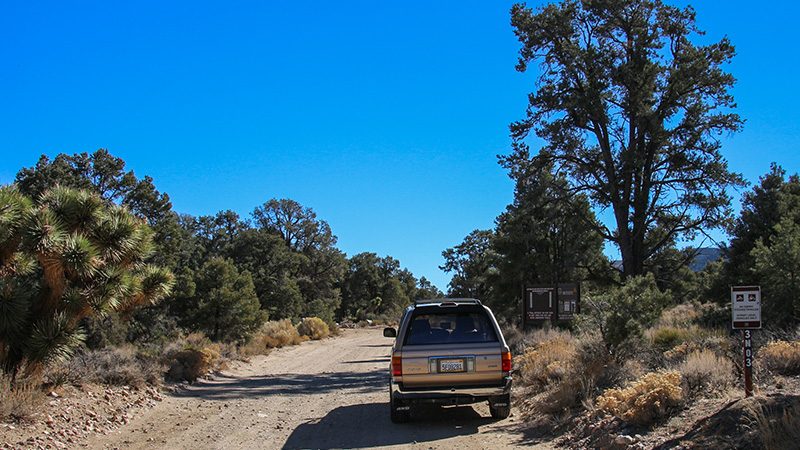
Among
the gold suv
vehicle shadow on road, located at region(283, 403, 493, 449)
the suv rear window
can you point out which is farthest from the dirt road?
the suv rear window

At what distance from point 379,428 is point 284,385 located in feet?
25.6

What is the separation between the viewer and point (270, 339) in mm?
31125

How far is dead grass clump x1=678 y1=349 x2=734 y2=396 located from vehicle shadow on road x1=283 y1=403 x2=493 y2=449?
3.16m

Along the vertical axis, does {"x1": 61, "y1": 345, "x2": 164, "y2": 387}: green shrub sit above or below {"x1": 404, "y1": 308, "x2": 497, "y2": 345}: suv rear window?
below

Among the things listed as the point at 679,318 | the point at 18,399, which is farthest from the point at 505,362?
the point at 679,318

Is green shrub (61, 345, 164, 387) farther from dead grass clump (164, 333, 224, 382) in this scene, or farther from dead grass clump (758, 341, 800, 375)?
dead grass clump (758, 341, 800, 375)

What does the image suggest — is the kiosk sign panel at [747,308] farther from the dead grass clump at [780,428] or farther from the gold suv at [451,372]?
the gold suv at [451,372]

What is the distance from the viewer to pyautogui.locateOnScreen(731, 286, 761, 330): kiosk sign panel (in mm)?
7859

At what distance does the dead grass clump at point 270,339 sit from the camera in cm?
2664

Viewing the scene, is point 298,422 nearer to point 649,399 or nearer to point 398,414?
point 398,414

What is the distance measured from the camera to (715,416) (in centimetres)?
705

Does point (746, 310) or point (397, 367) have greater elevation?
point (746, 310)

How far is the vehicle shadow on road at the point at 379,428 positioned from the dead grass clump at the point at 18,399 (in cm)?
386

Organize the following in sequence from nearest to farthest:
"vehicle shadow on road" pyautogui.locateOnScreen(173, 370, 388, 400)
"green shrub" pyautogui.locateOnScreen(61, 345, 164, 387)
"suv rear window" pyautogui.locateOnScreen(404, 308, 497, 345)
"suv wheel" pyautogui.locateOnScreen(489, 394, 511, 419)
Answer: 1. "suv wheel" pyautogui.locateOnScreen(489, 394, 511, 419)
2. "suv rear window" pyautogui.locateOnScreen(404, 308, 497, 345)
3. "green shrub" pyautogui.locateOnScreen(61, 345, 164, 387)
4. "vehicle shadow on road" pyautogui.locateOnScreen(173, 370, 388, 400)
